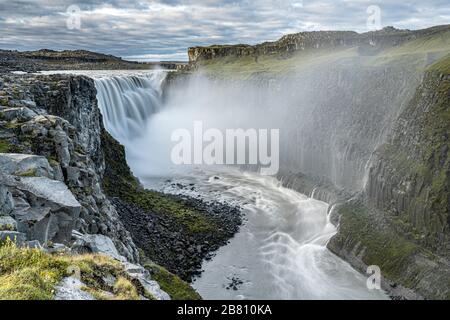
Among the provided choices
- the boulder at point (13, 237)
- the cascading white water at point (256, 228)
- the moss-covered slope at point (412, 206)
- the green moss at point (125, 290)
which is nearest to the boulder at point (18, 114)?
the boulder at point (13, 237)

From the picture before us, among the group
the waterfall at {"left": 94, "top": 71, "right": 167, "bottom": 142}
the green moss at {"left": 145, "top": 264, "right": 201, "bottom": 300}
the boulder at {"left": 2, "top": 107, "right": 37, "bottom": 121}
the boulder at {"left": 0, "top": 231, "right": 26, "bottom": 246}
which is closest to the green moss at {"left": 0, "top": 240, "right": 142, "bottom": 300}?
the boulder at {"left": 0, "top": 231, "right": 26, "bottom": 246}

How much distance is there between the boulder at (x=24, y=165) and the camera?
19.4 metres

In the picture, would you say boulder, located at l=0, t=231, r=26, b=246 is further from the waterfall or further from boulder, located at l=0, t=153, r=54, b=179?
the waterfall

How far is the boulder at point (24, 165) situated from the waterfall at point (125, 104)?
52.7 m

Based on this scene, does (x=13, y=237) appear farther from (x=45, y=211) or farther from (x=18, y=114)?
(x=18, y=114)

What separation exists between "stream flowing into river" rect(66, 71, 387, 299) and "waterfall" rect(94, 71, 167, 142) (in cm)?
29

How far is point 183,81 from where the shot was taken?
11844 cm

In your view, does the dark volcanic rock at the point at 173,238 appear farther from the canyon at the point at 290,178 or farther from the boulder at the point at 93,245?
the boulder at the point at 93,245

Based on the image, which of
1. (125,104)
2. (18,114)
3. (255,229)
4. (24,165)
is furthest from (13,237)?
(125,104)

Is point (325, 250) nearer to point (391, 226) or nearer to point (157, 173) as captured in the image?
point (391, 226)

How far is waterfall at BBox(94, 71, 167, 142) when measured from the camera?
76.0 m

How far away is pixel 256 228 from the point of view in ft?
156

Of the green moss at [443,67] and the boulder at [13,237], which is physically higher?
the green moss at [443,67]

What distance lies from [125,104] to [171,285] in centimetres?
6465
